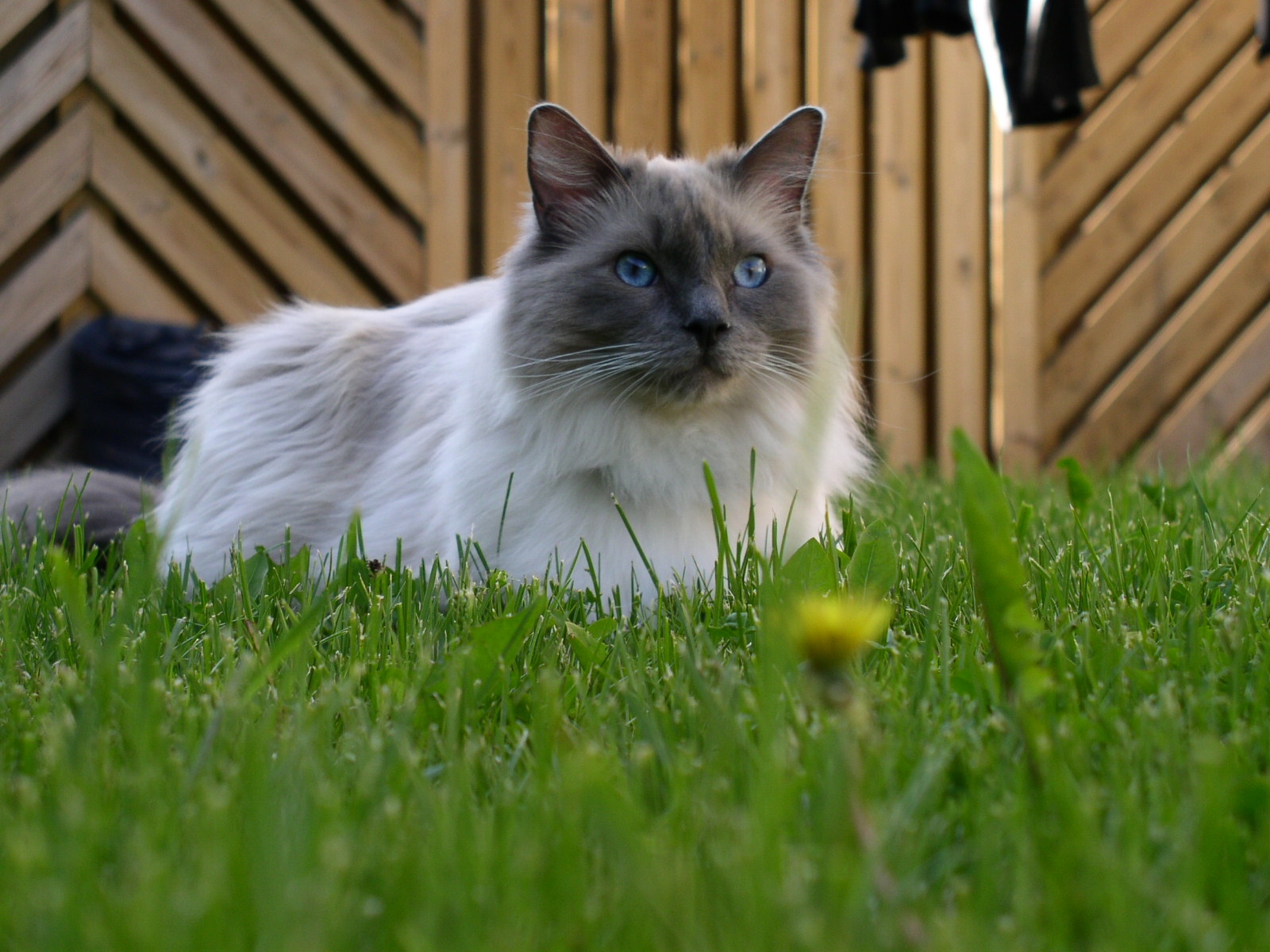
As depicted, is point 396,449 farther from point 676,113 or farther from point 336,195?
point 676,113

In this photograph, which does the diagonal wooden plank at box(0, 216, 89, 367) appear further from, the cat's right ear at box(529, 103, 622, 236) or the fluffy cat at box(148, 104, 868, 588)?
the cat's right ear at box(529, 103, 622, 236)

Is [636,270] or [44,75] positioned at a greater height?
[44,75]

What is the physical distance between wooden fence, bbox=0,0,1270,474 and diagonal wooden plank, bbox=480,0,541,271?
1 cm

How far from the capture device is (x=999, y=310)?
14.8 ft

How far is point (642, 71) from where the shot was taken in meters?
4.17

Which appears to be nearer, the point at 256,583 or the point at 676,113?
the point at 256,583

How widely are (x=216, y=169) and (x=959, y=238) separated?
2852 mm

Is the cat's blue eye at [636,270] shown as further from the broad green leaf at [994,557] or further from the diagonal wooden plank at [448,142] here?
the diagonal wooden plank at [448,142]

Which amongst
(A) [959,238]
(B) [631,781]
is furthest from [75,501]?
(A) [959,238]

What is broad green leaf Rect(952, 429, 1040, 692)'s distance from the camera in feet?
2.59

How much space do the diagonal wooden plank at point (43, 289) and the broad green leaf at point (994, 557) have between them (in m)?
3.67

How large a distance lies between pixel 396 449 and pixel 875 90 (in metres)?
3.02

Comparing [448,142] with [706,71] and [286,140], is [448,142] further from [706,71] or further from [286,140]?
[706,71]

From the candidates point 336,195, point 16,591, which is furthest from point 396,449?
point 336,195
